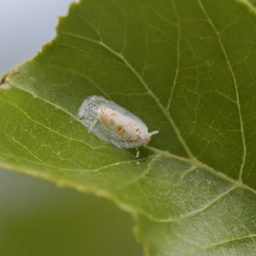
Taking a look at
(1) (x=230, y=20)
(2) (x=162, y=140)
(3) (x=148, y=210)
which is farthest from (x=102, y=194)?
(1) (x=230, y=20)

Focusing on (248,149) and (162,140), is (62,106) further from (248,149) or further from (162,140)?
(248,149)

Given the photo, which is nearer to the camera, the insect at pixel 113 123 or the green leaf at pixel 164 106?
the green leaf at pixel 164 106

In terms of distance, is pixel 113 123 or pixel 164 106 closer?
pixel 164 106

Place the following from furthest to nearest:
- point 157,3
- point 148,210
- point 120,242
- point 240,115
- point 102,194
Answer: point 120,242
point 240,115
point 157,3
point 148,210
point 102,194

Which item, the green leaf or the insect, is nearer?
the green leaf
